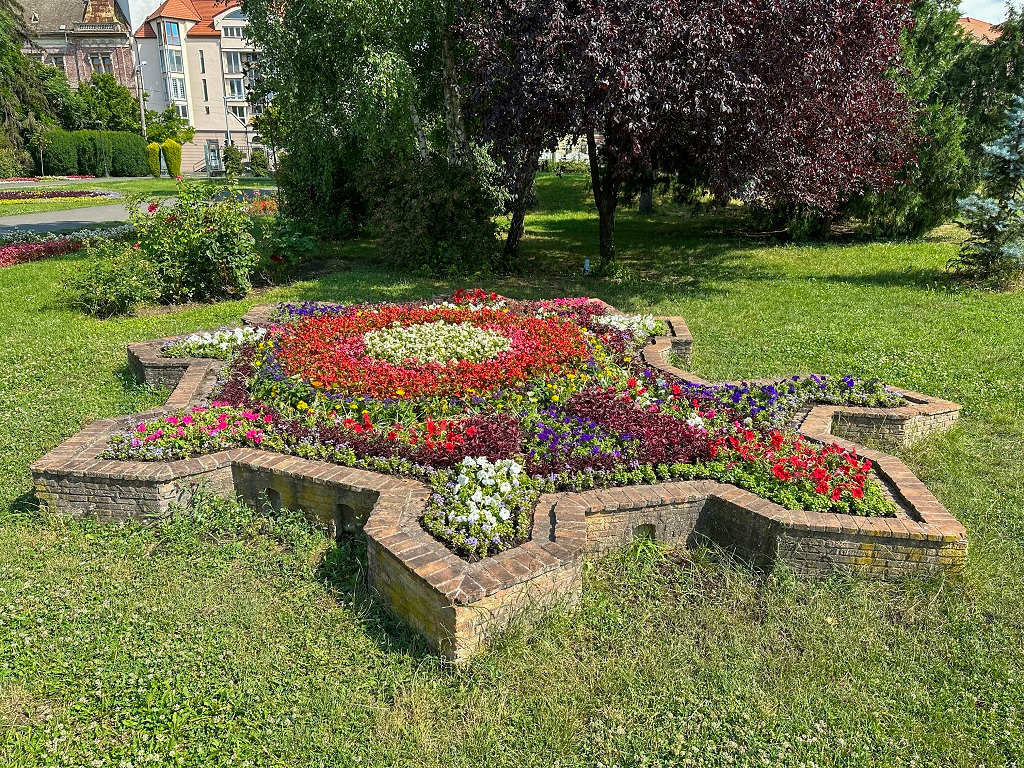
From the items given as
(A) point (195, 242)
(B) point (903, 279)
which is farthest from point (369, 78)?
(B) point (903, 279)

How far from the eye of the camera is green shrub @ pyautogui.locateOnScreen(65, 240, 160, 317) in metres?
8.84

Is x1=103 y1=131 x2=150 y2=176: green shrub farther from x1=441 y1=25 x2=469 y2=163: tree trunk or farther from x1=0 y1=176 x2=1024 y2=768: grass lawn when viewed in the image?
x1=0 y1=176 x2=1024 y2=768: grass lawn

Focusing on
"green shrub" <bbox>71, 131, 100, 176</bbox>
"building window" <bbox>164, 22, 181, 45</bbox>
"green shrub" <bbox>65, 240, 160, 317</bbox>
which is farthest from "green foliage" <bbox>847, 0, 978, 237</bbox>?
"building window" <bbox>164, 22, 181, 45</bbox>

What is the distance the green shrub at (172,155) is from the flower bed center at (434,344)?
41398mm

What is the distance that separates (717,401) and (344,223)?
12.2 m

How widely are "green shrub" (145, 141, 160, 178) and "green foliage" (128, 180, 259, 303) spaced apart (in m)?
38.5

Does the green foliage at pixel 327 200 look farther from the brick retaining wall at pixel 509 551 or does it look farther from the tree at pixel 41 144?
the tree at pixel 41 144

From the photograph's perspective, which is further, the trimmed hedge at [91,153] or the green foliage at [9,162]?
the trimmed hedge at [91,153]

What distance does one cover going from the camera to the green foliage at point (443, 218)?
11.5 meters

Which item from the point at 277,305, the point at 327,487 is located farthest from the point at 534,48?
the point at 327,487

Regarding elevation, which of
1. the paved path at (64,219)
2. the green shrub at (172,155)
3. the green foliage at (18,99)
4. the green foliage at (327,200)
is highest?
the green foliage at (18,99)

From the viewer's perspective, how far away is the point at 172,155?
137ft

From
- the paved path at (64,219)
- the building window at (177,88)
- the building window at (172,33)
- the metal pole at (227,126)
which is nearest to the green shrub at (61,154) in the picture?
the metal pole at (227,126)

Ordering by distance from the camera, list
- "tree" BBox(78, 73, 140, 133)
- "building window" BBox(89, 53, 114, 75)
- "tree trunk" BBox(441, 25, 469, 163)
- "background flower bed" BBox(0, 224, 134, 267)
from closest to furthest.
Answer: "tree trunk" BBox(441, 25, 469, 163) < "background flower bed" BBox(0, 224, 134, 267) < "tree" BBox(78, 73, 140, 133) < "building window" BBox(89, 53, 114, 75)
